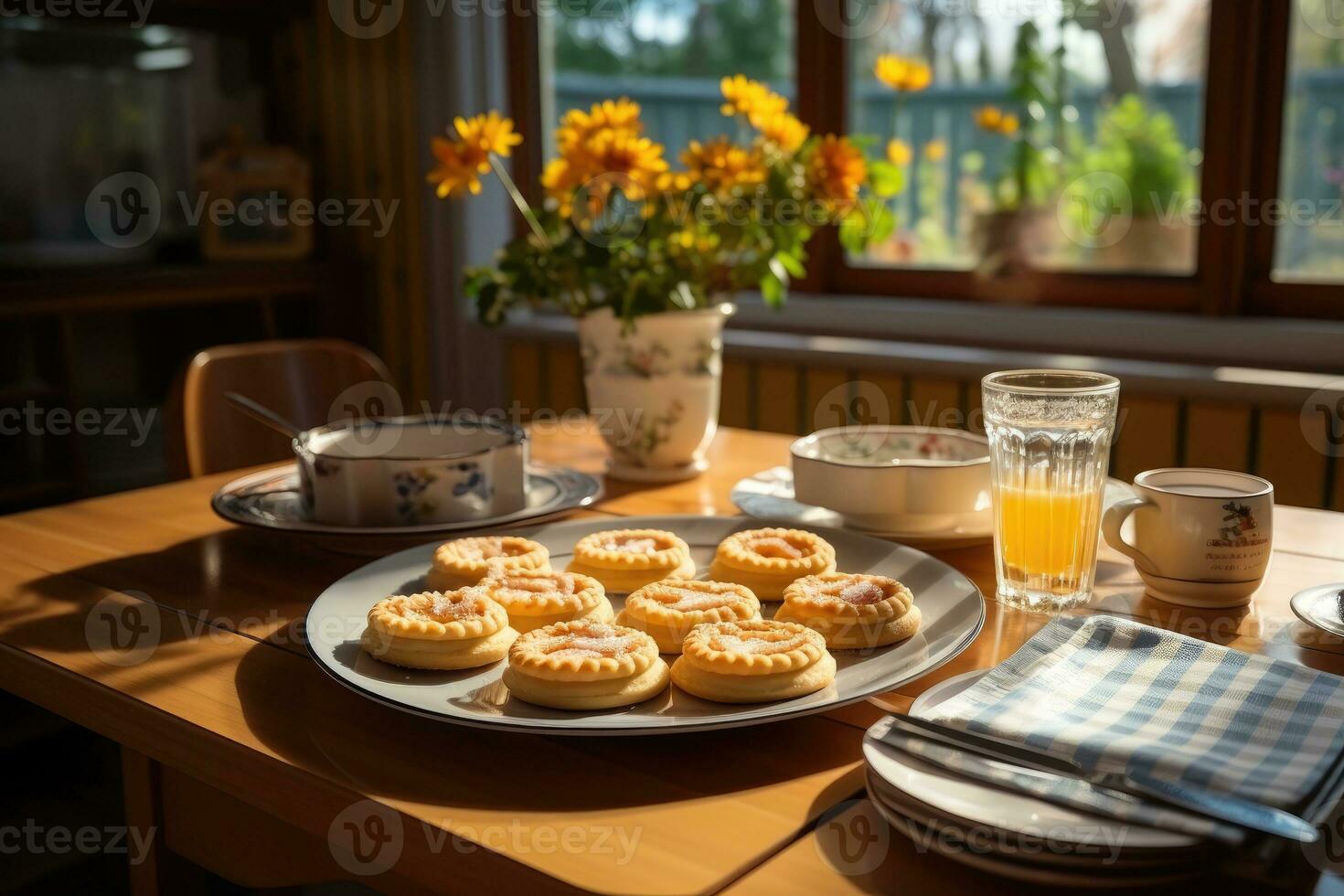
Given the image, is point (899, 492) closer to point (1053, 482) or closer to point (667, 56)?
point (1053, 482)

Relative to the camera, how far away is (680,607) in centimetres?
80

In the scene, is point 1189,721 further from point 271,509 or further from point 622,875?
point 271,509

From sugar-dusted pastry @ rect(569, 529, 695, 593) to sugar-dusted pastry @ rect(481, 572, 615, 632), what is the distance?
0.06 meters

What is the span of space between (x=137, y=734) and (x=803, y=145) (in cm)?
85

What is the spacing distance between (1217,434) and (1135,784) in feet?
5.12

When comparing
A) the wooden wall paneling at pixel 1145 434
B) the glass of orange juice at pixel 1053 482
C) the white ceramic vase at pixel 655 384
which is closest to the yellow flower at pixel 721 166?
the white ceramic vase at pixel 655 384

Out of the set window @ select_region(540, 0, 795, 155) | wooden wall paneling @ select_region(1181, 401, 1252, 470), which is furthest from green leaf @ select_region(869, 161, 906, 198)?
window @ select_region(540, 0, 795, 155)

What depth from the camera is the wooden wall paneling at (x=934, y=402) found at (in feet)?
7.23

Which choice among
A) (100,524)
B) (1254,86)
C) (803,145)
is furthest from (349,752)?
(1254,86)

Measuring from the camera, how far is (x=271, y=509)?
1118 mm

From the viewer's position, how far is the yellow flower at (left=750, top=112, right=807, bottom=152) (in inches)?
49.4

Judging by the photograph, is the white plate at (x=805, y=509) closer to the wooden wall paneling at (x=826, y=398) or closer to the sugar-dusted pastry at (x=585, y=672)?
the sugar-dusted pastry at (x=585, y=672)

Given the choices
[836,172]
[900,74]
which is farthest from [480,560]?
[900,74]

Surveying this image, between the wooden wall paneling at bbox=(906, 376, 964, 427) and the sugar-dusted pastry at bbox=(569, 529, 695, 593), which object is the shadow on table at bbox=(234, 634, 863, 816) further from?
the wooden wall paneling at bbox=(906, 376, 964, 427)
